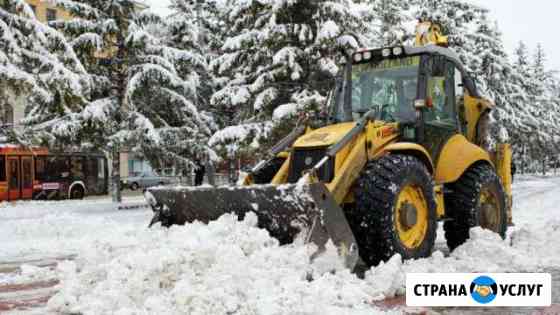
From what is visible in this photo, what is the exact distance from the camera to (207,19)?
28078 mm

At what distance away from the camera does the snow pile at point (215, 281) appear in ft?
16.1

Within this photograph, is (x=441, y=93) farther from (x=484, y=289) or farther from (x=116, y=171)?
(x=116, y=171)

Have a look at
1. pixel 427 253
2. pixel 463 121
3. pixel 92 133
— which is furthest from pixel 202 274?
pixel 92 133

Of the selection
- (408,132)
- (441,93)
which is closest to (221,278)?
(408,132)

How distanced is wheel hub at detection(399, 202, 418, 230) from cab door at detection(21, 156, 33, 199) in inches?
996

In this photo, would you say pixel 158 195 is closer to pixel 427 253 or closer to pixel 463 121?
pixel 427 253

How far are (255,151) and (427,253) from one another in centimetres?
1114

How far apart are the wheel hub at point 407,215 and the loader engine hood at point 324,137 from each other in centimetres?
101

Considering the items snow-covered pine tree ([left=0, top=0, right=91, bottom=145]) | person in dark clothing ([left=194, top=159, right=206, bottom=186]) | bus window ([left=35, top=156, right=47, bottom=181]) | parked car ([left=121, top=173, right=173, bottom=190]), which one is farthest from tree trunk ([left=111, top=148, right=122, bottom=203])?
parked car ([left=121, top=173, right=173, bottom=190])

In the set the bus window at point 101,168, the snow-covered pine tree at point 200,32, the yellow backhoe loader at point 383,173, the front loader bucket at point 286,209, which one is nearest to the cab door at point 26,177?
the bus window at point 101,168

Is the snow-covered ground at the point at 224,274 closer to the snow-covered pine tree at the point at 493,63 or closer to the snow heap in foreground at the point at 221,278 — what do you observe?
the snow heap in foreground at the point at 221,278

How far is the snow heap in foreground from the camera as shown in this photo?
4930 millimetres

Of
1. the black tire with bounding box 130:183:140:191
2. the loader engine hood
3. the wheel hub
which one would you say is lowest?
the black tire with bounding box 130:183:140:191

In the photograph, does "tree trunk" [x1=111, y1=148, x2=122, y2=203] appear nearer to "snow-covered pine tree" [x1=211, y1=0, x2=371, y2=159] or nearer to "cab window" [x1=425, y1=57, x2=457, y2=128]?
"snow-covered pine tree" [x1=211, y1=0, x2=371, y2=159]
